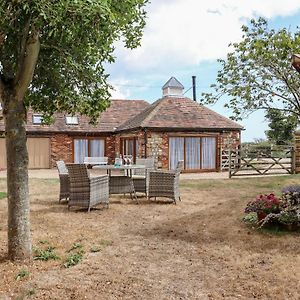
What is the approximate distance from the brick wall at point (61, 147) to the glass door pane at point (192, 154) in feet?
24.3

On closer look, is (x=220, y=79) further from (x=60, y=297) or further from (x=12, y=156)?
(x=60, y=297)

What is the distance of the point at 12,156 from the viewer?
514cm

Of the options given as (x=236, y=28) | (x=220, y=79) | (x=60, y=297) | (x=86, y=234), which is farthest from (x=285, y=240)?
(x=236, y=28)

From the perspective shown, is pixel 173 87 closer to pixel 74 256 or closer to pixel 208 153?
pixel 208 153

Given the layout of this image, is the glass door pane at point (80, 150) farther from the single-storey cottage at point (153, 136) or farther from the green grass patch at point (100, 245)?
the green grass patch at point (100, 245)

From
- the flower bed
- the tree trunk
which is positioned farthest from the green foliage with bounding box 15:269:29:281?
the flower bed

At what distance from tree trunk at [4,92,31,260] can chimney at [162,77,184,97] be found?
18.2 m

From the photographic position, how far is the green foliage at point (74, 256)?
524 centimetres

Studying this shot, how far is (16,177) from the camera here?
5.14 meters

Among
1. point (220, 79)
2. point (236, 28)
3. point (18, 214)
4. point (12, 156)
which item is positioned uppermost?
point (236, 28)

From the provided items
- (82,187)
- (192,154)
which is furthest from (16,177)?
(192,154)

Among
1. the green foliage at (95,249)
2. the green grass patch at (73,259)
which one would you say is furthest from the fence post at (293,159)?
the green grass patch at (73,259)

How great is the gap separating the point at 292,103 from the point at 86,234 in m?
10.7

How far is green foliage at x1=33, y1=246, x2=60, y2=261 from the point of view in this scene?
549cm
